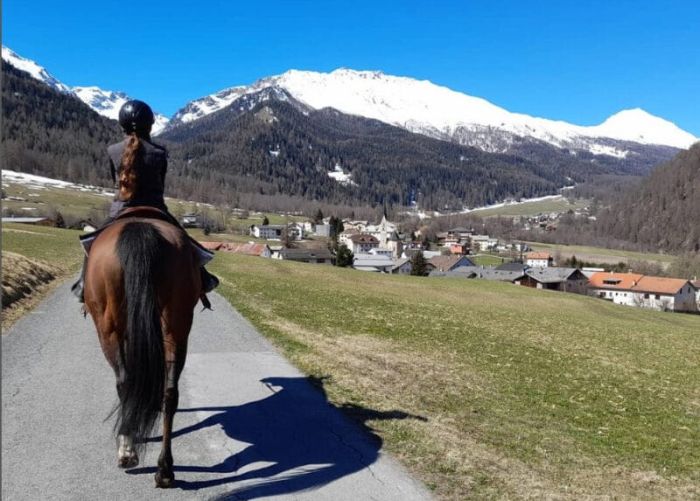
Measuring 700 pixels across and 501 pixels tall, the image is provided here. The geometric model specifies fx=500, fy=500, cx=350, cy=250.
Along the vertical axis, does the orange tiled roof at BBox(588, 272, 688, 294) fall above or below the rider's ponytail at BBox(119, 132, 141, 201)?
below

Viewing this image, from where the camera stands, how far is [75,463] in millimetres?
5941

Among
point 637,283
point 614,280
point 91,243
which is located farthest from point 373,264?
point 91,243

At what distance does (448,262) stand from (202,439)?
12708 cm

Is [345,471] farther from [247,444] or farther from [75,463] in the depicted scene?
[75,463]

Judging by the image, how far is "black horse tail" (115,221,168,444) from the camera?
17.9 ft

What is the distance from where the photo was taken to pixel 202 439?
6.89 meters

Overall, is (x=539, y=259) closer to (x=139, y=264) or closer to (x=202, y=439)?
(x=202, y=439)

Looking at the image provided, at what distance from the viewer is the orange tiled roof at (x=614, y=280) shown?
375 feet

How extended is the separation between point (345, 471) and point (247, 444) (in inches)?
57.9

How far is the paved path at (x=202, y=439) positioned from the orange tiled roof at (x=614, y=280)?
400ft

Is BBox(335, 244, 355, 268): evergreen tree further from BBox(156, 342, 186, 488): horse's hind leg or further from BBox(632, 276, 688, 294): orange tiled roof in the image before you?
BBox(156, 342, 186, 488): horse's hind leg

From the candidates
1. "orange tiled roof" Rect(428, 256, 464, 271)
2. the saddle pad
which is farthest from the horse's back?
"orange tiled roof" Rect(428, 256, 464, 271)

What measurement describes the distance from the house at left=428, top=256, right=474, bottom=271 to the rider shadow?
120026 mm

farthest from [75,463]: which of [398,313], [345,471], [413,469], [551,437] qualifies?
[398,313]
